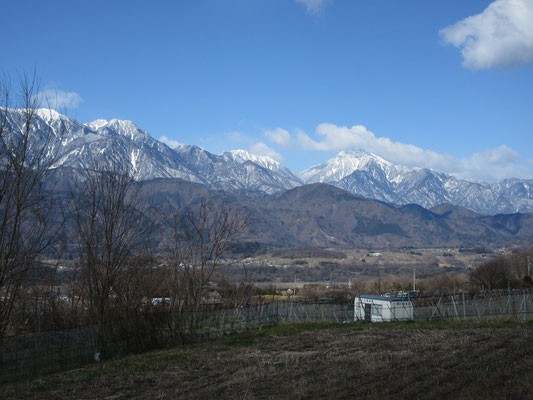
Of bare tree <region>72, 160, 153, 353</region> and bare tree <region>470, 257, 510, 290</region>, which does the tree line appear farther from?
bare tree <region>470, 257, 510, 290</region>

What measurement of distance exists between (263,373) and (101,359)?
31.7 ft

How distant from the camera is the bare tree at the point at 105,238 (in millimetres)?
22922

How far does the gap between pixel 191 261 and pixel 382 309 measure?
1757 cm

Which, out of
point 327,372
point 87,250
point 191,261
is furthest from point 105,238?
point 327,372

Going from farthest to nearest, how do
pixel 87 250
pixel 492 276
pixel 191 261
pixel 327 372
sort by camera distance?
pixel 492 276 → pixel 191 261 → pixel 87 250 → pixel 327 372

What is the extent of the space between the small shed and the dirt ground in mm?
15398

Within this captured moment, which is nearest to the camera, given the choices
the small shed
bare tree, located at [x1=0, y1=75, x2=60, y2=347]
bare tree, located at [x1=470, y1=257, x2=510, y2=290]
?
bare tree, located at [x1=0, y1=75, x2=60, y2=347]

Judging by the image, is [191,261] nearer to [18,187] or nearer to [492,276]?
[18,187]

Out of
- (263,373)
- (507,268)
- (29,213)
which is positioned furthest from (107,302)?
(507,268)

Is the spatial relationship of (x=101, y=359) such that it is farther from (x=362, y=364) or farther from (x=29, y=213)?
(x=362, y=364)

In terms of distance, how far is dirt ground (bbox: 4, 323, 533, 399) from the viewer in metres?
11.1

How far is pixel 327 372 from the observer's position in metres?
14.4

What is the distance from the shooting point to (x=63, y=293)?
98.0 feet

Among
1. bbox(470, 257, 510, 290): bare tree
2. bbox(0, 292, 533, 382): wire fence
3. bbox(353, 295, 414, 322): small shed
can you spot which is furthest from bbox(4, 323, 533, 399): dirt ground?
bbox(470, 257, 510, 290): bare tree
